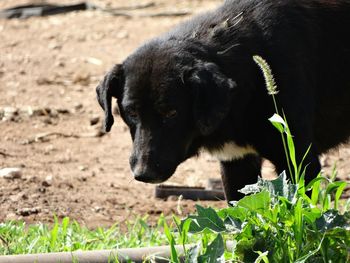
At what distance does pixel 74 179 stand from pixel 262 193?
333cm

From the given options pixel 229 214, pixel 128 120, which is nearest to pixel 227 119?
pixel 128 120

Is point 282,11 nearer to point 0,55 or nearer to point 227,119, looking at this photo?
point 227,119

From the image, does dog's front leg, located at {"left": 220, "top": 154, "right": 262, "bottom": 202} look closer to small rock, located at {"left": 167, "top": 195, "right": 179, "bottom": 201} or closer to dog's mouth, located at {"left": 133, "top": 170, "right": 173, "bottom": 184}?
small rock, located at {"left": 167, "top": 195, "right": 179, "bottom": 201}

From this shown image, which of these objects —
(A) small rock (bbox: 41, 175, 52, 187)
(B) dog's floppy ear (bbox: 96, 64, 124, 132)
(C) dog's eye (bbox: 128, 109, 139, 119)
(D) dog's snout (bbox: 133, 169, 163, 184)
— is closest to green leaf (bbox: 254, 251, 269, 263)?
(D) dog's snout (bbox: 133, 169, 163, 184)

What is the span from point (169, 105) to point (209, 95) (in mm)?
250

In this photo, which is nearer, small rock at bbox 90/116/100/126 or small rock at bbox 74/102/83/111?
small rock at bbox 90/116/100/126

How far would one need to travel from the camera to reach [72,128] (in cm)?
883

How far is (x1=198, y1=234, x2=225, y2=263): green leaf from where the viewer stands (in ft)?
13.8

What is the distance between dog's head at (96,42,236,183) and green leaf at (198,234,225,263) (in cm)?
134

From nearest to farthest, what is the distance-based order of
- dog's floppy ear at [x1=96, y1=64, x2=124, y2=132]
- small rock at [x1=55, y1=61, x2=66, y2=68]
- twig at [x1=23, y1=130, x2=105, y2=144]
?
dog's floppy ear at [x1=96, y1=64, x2=124, y2=132]
twig at [x1=23, y1=130, x2=105, y2=144]
small rock at [x1=55, y1=61, x2=66, y2=68]

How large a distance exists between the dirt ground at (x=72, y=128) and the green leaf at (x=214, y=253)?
83.5 inches

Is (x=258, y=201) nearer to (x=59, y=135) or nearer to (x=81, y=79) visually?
(x=59, y=135)

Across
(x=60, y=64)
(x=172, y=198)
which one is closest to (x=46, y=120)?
(x=60, y=64)

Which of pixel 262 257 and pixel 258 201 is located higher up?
pixel 258 201
